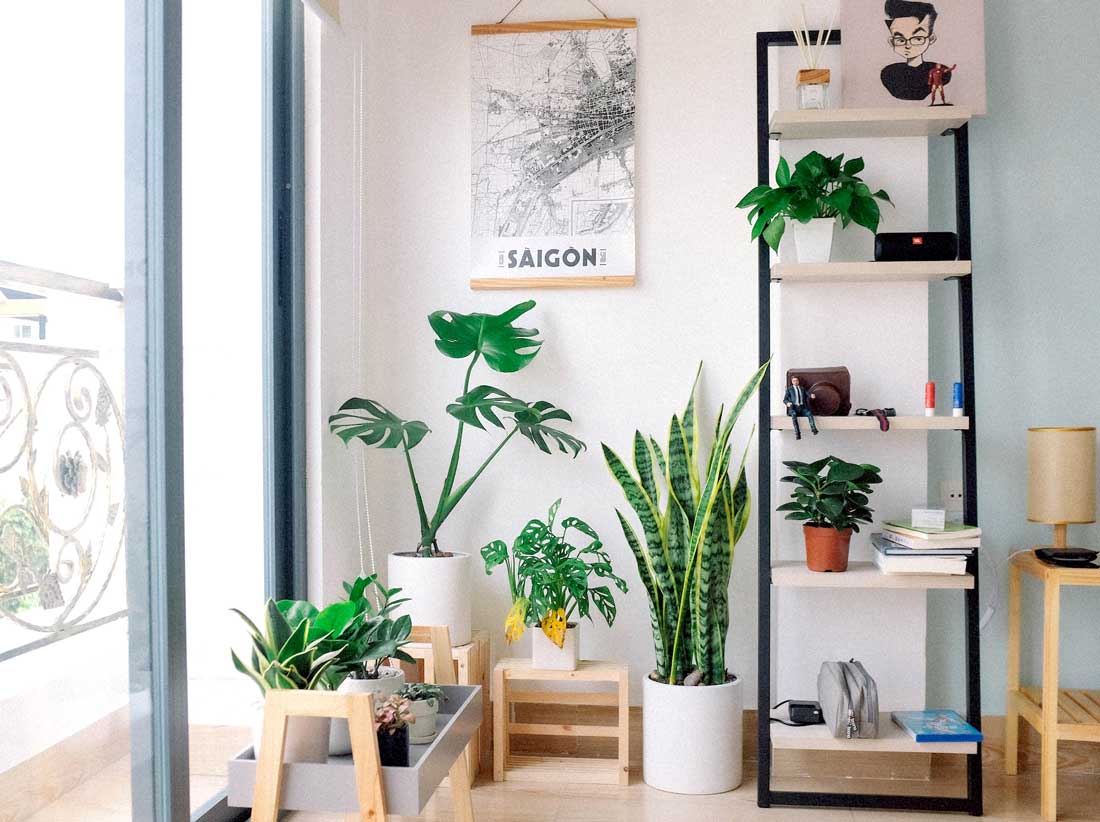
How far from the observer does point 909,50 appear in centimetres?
281

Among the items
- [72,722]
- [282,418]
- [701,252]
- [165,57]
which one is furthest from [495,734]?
[165,57]

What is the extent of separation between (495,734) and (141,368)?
1.47m

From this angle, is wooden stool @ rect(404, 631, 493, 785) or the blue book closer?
the blue book

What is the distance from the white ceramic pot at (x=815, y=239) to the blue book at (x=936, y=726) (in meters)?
1.28

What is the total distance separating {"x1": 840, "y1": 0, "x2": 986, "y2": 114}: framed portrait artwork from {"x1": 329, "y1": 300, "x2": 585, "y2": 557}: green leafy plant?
116 cm

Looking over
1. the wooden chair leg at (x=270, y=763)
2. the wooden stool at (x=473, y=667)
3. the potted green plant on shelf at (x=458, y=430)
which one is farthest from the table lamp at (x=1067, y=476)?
the wooden chair leg at (x=270, y=763)

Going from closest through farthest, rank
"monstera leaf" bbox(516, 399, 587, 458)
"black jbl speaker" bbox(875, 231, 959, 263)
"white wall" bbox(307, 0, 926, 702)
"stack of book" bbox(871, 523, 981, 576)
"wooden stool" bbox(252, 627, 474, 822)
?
1. "wooden stool" bbox(252, 627, 474, 822)
2. "stack of book" bbox(871, 523, 981, 576)
3. "black jbl speaker" bbox(875, 231, 959, 263)
4. "monstera leaf" bbox(516, 399, 587, 458)
5. "white wall" bbox(307, 0, 926, 702)

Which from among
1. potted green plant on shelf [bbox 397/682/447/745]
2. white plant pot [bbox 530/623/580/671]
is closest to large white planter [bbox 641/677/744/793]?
white plant pot [bbox 530/623/580/671]

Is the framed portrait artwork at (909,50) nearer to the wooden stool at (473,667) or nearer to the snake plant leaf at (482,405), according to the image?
the snake plant leaf at (482,405)

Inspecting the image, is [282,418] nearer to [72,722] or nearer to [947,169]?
[72,722]

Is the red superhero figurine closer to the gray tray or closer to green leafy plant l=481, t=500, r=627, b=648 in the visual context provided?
green leafy plant l=481, t=500, r=627, b=648

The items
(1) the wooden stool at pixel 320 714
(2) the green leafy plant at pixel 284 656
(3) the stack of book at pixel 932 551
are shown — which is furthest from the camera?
(3) the stack of book at pixel 932 551

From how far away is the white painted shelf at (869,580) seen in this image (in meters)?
2.62

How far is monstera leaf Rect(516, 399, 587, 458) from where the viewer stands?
2.94 m
